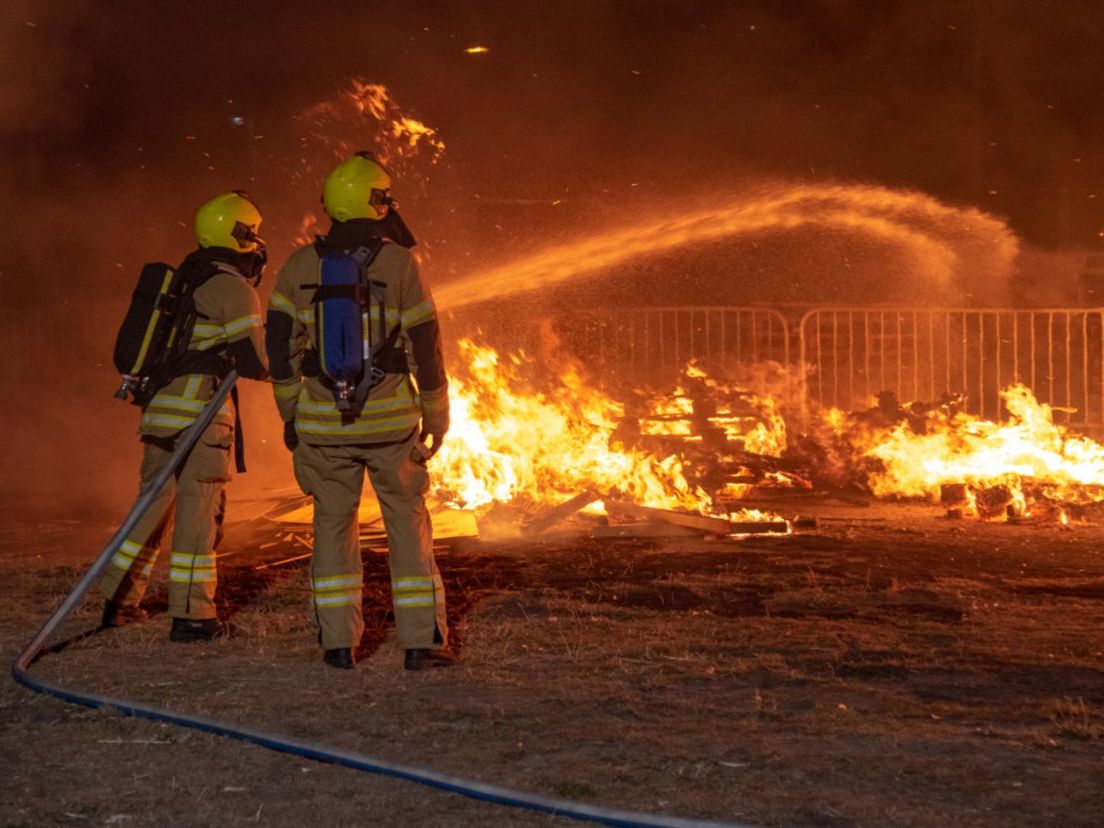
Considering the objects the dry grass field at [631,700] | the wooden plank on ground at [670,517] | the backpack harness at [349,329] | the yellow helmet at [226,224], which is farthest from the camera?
the wooden plank on ground at [670,517]

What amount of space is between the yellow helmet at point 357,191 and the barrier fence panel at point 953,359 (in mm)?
9210

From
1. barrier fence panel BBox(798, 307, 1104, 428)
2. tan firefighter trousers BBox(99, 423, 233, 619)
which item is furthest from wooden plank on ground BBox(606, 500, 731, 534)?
barrier fence panel BBox(798, 307, 1104, 428)

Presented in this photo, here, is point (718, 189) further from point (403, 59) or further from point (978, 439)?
point (978, 439)

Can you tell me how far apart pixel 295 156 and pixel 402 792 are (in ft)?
42.3

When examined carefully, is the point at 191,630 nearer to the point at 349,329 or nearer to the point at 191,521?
the point at 191,521

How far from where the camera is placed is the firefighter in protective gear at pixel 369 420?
545 cm

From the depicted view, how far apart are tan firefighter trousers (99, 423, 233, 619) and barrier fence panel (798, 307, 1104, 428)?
29.7 feet

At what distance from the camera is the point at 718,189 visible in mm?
17062

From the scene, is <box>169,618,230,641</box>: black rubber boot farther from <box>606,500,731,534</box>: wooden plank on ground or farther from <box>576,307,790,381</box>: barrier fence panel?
<box>576,307,790,381</box>: barrier fence panel

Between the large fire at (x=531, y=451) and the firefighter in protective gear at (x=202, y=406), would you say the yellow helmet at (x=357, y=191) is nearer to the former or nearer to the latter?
the firefighter in protective gear at (x=202, y=406)

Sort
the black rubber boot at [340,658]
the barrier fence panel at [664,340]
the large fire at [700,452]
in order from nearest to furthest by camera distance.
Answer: the black rubber boot at [340,658]
the large fire at [700,452]
the barrier fence panel at [664,340]

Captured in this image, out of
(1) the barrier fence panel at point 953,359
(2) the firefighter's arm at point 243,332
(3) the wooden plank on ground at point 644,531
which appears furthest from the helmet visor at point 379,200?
(1) the barrier fence panel at point 953,359

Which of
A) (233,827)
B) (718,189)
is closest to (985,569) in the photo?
(233,827)

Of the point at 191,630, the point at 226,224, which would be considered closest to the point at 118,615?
the point at 191,630
